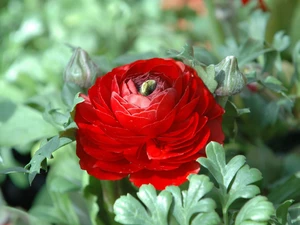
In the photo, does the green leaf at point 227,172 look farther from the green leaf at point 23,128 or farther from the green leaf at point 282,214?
the green leaf at point 23,128

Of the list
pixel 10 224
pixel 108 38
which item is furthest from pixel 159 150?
pixel 108 38

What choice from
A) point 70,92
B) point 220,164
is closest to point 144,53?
point 70,92

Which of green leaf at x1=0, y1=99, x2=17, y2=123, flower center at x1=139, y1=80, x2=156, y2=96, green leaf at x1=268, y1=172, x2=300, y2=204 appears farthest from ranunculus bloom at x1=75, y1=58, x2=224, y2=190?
green leaf at x1=0, y1=99, x2=17, y2=123

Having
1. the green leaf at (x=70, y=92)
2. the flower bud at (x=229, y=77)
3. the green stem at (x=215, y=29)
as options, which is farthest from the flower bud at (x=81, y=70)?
the green stem at (x=215, y=29)

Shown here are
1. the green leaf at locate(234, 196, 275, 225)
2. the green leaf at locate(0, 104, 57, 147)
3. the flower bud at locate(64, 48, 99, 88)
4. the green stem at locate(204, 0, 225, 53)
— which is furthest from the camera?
the green stem at locate(204, 0, 225, 53)

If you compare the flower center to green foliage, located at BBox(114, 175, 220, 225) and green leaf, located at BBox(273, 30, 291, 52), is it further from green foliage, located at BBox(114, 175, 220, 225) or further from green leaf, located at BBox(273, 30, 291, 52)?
green leaf, located at BBox(273, 30, 291, 52)
